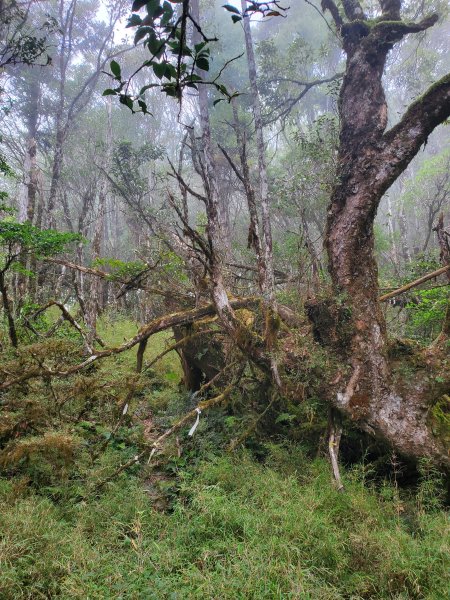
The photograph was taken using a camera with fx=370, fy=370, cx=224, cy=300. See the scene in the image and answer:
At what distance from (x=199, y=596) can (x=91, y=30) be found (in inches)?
1099

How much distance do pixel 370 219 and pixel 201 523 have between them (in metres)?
4.00

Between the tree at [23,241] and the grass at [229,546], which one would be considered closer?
the grass at [229,546]

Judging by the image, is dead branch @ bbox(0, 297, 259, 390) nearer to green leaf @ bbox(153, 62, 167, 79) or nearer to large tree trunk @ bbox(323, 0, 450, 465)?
large tree trunk @ bbox(323, 0, 450, 465)

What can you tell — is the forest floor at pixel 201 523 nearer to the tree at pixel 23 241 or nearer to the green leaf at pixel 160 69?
the tree at pixel 23 241

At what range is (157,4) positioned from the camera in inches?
54.2

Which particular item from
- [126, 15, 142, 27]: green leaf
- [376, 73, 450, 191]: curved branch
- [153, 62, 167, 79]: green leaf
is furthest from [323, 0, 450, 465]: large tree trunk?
[126, 15, 142, 27]: green leaf

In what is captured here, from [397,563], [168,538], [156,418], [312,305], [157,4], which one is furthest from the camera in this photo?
[156,418]

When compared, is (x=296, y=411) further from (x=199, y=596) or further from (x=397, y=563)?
(x=199, y=596)

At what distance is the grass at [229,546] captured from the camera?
2.58m

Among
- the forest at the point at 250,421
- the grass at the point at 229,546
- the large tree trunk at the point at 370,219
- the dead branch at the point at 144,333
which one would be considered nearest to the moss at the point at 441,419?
the forest at the point at 250,421

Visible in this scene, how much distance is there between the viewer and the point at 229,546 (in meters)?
2.98

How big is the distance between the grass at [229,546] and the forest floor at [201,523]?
1 cm

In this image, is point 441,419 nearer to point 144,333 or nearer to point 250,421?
point 250,421

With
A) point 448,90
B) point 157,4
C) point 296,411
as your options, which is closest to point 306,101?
point 448,90
